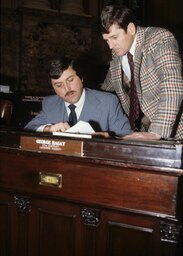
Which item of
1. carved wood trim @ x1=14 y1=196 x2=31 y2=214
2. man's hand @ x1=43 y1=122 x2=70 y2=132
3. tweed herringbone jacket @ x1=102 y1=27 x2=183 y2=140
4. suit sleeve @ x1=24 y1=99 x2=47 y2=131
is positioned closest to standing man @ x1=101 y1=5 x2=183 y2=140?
tweed herringbone jacket @ x1=102 y1=27 x2=183 y2=140

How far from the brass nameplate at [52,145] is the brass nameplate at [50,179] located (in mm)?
103

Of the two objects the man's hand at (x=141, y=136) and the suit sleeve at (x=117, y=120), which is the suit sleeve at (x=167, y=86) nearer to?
the man's hand at (x=141, y=136)

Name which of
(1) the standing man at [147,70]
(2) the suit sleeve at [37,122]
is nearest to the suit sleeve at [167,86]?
(1) the standing man at [147,70]

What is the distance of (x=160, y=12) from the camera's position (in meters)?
7.11

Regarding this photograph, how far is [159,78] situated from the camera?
208 cm

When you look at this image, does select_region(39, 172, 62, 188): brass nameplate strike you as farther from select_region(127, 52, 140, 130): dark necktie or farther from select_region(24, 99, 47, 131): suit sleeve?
select_region(127, 52, 140, 130): dark necktie

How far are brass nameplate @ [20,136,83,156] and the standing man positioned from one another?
0.50 m

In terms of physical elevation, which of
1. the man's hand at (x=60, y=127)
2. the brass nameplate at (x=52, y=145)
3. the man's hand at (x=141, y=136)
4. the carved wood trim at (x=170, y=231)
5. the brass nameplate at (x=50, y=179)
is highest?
the man's hand at (x=60, y=127)

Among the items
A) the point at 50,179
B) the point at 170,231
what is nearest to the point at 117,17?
the point at 50,179

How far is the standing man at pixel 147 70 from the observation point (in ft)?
6.21

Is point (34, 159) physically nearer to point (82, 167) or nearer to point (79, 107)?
point (82, 167)

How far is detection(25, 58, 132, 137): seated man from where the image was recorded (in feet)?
7.50

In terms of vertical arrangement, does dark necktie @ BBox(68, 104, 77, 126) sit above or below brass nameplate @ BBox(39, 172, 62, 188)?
above

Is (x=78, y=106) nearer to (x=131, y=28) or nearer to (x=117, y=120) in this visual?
(x=117, y=120)
